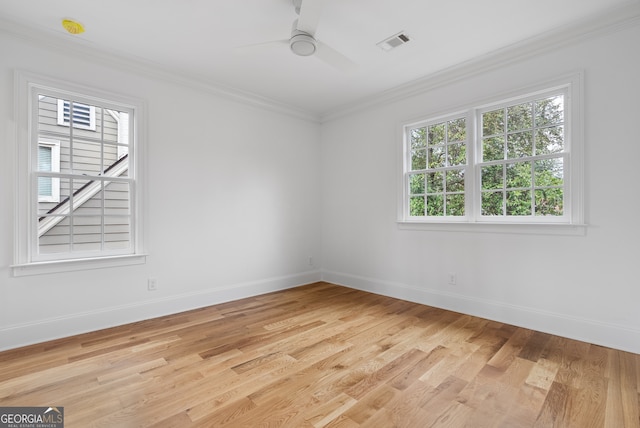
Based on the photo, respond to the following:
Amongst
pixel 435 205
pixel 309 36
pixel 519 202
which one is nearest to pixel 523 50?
pixel 519 202

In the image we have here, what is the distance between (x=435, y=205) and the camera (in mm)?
3818

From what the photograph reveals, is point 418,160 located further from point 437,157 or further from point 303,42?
point 303,42

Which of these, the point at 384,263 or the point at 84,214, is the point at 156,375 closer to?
the point at 84,214

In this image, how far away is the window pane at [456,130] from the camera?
3.58 metres

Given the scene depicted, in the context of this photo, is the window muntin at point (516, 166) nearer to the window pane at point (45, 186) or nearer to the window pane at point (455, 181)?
the window pane at point (455, 181)

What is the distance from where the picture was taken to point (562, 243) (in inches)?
110

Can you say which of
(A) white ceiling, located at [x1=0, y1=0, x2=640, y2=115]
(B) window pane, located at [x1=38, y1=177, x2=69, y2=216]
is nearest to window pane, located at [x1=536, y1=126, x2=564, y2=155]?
(A) white ceiling, located at [x1=0, y1=0, x2=640, y2=115]

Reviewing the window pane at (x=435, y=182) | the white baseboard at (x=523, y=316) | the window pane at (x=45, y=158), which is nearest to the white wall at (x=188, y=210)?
the window pane at (x=45, y=158)

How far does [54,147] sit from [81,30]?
109 centimetres

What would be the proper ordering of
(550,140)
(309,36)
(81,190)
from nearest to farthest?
1. (309,36)
2. (550,140)
3. (81,190)

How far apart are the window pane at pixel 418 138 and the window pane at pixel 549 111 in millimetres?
1213

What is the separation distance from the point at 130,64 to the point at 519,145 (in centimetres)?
413

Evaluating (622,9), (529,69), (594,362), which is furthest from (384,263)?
(622,9)

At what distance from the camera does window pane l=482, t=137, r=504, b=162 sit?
3.28 metres
